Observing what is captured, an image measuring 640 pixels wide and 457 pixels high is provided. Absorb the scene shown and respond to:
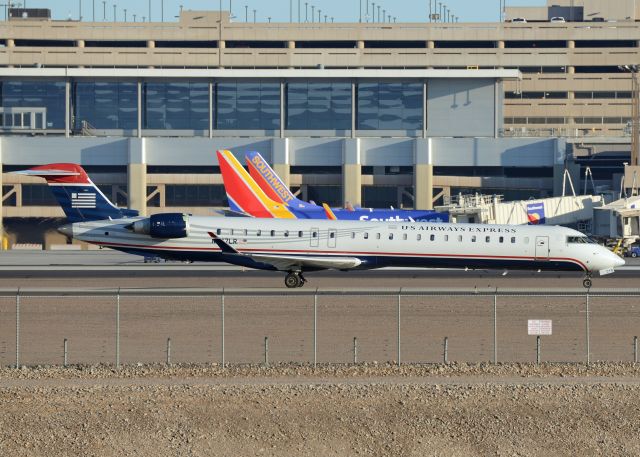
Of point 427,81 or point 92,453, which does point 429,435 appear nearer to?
point 92,453

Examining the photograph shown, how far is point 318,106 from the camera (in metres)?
109

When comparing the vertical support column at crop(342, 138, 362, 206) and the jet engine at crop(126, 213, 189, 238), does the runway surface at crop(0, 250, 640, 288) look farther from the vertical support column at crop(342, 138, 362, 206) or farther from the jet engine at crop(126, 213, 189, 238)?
the vertical support column at crop(342, 138, 362, 206)

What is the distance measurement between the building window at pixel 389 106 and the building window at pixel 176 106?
12556mm

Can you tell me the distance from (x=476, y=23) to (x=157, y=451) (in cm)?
13853

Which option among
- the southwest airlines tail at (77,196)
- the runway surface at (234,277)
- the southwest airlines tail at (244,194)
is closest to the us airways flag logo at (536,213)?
the runway surface at (234,277)

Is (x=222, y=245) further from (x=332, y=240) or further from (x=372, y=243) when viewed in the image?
(x=372, y=243)

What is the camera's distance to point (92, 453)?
28406 millimetres

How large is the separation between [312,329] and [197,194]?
64102mm

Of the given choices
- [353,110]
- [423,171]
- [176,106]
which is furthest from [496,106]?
[176,106]

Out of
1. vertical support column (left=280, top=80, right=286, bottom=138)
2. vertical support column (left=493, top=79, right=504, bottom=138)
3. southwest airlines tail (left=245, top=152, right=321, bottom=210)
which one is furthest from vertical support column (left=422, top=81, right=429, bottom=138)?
southwest airlines tail (left=245, top=152, right=321, bottom=210)

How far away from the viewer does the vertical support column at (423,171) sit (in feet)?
333

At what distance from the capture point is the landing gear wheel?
56000 millimetres

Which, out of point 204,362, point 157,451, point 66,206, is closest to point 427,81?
point 66,206

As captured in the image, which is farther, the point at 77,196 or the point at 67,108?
the point at 67,108
